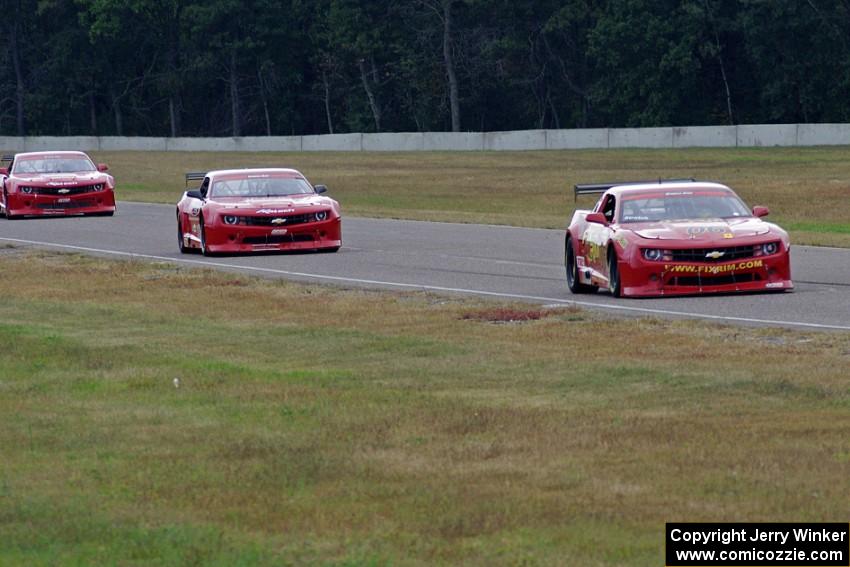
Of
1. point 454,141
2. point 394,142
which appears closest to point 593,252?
point 454,141

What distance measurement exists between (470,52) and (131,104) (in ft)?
95.5

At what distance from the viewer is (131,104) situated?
118 meters

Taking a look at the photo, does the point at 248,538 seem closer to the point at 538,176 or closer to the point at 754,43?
the point at 538,176

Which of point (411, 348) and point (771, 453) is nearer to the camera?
point (771, 453)

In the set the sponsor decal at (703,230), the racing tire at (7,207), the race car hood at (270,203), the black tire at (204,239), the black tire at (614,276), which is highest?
the sponsor decal at (703,230)

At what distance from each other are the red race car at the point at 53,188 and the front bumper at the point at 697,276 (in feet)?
70.0

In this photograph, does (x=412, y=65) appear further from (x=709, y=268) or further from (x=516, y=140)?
(x=709, y=268)

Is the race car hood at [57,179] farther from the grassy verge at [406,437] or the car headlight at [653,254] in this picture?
the car headlight at [653,254]

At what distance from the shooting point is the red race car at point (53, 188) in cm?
3697

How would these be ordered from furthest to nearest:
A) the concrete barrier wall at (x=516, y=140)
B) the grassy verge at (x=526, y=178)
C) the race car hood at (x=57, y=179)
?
the concrete barrier wall at (x=516, y=140)
the grassy verge at (x=526, y=178)
the race car hood at (x=57, y=179)

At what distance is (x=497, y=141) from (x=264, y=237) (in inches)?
2042

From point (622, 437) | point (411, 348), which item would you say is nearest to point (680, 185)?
point (411, 348)
